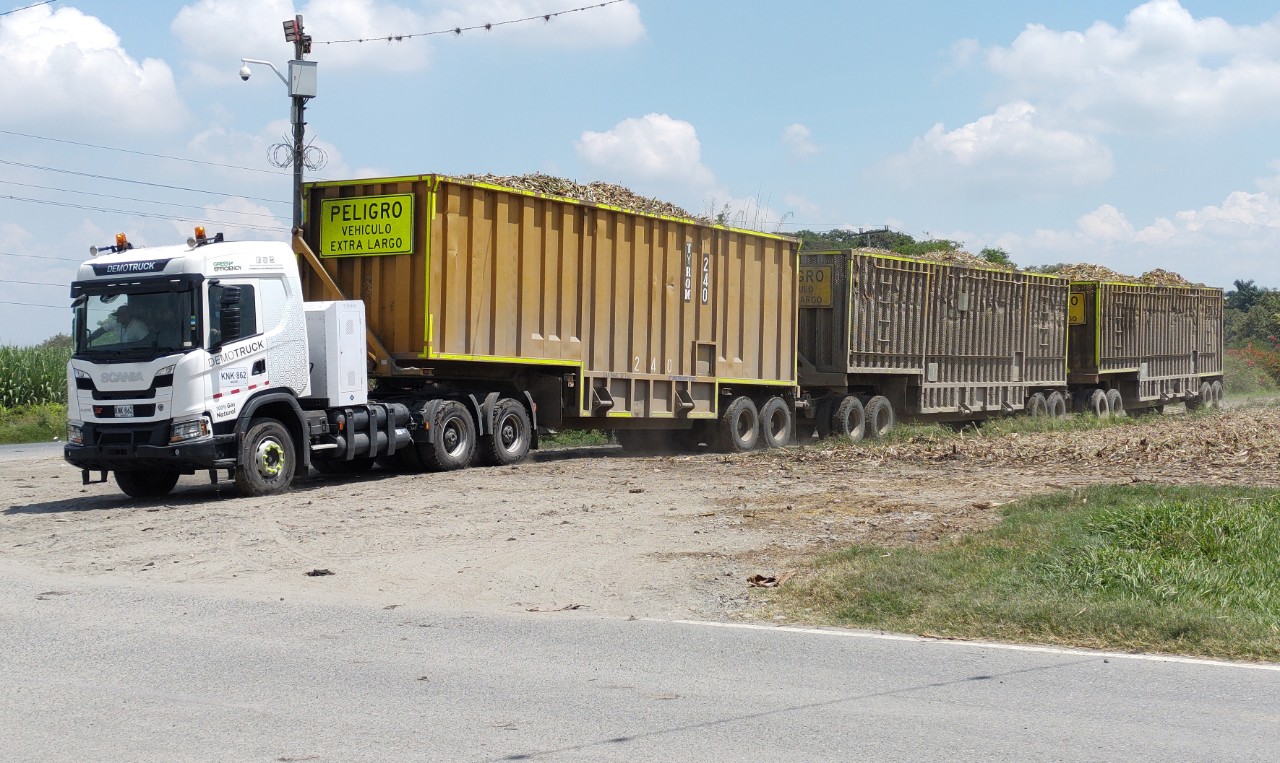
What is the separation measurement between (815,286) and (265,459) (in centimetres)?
1208

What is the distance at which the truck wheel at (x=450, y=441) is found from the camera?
17.6m

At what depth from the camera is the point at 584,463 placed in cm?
1953

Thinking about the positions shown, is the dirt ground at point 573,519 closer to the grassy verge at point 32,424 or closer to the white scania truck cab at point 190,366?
the white scania truck cab at point 190,366

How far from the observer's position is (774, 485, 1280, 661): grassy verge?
776 cm

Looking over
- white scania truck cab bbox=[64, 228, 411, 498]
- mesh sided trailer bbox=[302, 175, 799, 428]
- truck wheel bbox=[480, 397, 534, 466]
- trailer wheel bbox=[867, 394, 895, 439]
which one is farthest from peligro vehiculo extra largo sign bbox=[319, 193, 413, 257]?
trailer wheel bbox=[867, 394, 895, 439]

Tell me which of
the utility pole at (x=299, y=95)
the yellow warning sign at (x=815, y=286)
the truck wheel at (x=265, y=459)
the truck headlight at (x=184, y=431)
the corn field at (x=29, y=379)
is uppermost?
the utility pole at (x=299, y=95)

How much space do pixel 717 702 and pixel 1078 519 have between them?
604 centimetres

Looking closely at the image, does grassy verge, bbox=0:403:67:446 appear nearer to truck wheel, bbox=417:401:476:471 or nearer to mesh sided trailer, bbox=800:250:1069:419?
truck wheel, bbox=417:401:476:471

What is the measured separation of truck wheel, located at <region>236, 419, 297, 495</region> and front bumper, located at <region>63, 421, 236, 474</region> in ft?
0.63

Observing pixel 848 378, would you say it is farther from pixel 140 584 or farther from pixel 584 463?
pixel 140 584

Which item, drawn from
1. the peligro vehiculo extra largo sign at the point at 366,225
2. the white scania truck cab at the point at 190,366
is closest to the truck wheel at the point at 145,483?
the white scania truck cab at the point at 190,366

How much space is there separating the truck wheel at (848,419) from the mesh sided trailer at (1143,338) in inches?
404

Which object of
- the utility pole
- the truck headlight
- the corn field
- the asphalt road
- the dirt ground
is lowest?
the asphalt road

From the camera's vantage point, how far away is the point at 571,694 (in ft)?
21.1
